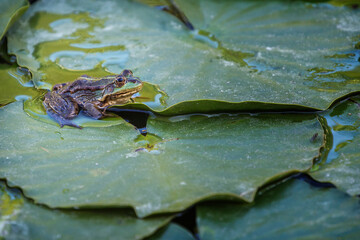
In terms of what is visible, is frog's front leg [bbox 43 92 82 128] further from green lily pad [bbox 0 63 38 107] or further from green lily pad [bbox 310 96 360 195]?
green lily pad [bbox 310 96 360 195]

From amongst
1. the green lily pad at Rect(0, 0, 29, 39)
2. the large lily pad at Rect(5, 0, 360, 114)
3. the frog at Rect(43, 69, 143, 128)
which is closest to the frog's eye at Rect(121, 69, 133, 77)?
the frog at Rect(43, 69, 143, 128)

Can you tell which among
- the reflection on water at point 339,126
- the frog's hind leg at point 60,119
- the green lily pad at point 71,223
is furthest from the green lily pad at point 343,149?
the frog's hind leg at point 60,119

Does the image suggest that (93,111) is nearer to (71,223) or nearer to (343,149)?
(71,223)

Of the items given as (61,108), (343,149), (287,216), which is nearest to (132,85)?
(61,108)

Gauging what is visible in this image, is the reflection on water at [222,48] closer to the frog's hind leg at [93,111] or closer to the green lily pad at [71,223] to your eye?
the frog's hind leg at [93,111]

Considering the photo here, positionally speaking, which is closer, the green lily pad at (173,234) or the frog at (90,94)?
the green lily pad at (173,234)
